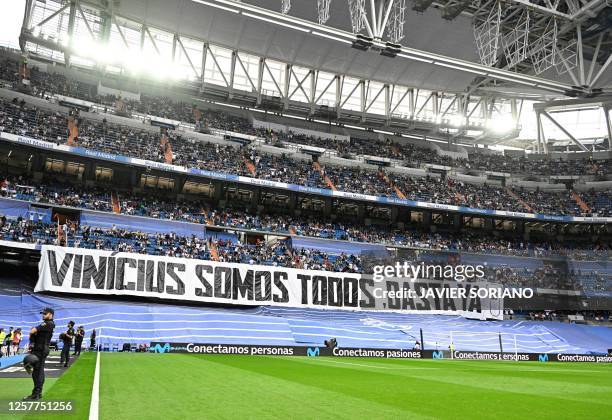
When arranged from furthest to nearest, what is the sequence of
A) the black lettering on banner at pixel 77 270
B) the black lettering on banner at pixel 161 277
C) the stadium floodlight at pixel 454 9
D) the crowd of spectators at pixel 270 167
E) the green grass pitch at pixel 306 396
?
the stadium floodlight at pixel 454 9 < the crowd of spectators at pixel 270 167 < the black lettering on banner at pixel 161 277 < the black lettering on banner at pixel 77 270 < the green grass pitch at pixel 306 396

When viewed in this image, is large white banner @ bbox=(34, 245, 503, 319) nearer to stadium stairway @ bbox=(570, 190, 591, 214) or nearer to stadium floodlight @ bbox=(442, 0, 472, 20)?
stadium stairway @ bbox=(570, 190, 591, 214)

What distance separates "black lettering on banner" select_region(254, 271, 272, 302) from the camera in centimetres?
3506

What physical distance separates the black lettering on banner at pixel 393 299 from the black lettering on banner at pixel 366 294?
1470 millimetres

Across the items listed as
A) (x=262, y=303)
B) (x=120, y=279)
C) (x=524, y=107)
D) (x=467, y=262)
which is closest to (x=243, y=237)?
(x=262, y=303)

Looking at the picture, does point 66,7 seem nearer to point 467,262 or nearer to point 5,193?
point 5,193

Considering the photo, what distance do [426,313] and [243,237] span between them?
1770 cm

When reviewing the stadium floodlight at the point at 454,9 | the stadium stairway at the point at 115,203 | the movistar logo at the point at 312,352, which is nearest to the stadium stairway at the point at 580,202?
the stadium floodlight at the point at 454,9

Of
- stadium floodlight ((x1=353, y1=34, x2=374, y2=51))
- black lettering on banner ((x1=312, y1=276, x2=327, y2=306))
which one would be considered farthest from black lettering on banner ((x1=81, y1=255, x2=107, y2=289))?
stadium floodlight ((x1=353, y1=34, x2=374, y2=51))

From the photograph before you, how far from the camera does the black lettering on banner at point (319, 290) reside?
36.7 meters

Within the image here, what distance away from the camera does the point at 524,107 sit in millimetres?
65812

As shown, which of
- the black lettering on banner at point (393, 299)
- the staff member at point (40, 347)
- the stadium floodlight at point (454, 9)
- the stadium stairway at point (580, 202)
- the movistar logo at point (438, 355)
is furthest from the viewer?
the stadium stairway at point (580, 202)

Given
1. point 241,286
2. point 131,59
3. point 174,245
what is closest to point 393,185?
point 241,286

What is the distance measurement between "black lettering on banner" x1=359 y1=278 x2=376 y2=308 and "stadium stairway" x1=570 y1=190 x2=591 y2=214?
32.3 m

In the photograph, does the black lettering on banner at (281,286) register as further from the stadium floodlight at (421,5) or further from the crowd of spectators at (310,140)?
the stadium floodlight at (421,5)
